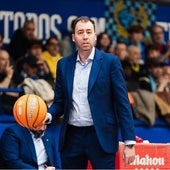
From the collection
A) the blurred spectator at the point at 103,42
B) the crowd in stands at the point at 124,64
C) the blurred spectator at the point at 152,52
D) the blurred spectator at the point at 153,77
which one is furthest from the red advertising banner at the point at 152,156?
the blurred spectator at the point at 152,52

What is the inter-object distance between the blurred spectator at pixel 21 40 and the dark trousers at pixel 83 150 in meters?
5.27

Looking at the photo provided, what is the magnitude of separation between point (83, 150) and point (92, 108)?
1.12 feet

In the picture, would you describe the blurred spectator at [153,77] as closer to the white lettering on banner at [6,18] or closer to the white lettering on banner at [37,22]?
the white lettering on banner at [37,22]

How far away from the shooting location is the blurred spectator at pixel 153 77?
422 inches

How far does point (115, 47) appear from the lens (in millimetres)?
11336

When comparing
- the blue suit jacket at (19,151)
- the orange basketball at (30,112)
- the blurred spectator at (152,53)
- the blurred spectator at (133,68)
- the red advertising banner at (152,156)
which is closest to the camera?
the orange basketball at (30,112)

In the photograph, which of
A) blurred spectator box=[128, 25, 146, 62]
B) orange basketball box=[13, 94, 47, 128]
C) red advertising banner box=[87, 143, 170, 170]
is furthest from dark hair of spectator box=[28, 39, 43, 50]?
orange basketball box=[13, 94, 47, 128]

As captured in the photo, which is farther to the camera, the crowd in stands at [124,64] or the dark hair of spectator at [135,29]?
the dark hair of spectator at [135,29]

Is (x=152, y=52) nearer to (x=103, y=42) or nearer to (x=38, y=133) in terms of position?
(x=103, y=42)

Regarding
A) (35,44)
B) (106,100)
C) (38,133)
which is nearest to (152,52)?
(35,44)

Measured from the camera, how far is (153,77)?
11.0 m

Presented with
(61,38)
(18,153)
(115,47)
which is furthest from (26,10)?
(18,153)

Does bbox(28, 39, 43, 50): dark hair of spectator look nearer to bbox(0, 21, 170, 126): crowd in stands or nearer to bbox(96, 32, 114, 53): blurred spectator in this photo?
bbox(0, 21, 170, 126): crowd in stands

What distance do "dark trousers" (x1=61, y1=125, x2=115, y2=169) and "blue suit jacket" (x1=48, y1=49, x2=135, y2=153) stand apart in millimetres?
53
